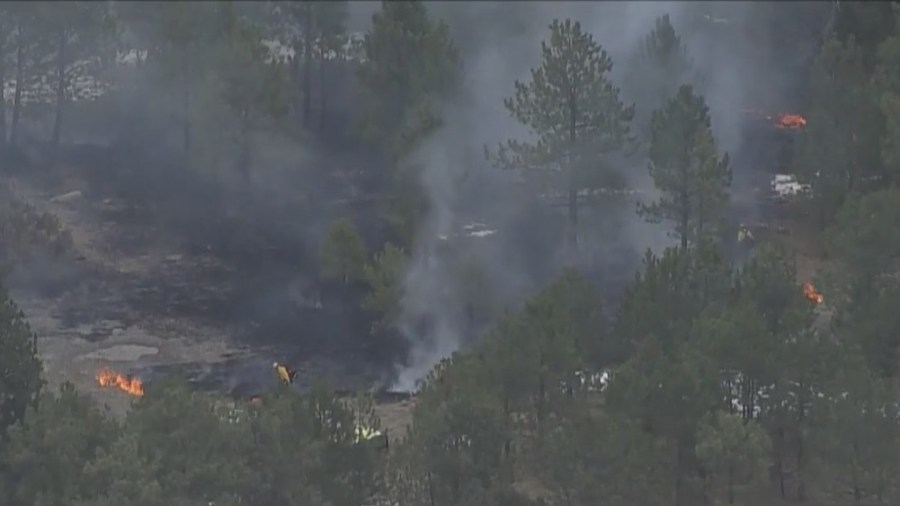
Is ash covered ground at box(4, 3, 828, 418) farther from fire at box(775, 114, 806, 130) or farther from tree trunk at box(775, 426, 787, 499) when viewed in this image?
tree trunk at box(775, 426, 787, 499)

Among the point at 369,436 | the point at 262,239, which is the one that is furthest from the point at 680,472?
the point at 262,239

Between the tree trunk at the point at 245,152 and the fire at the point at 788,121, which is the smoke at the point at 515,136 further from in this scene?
the tree trunk at the point at 245,152

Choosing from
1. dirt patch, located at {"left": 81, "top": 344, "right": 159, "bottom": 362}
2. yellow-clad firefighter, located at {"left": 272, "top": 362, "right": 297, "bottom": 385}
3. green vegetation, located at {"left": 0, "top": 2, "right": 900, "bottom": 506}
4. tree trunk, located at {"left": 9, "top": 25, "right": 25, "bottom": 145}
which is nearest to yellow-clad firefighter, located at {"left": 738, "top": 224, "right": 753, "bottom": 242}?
green vegetation, located at {"left": 0, "top": 2, "right": 900, "bottom": 506}

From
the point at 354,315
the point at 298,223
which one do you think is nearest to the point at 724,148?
the point at 298,223

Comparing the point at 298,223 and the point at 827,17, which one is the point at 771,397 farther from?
the point at 827,17

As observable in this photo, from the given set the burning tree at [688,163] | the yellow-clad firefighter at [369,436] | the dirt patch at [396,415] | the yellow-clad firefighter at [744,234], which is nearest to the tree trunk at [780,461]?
the yellow-clad firefighter at [369,436]
